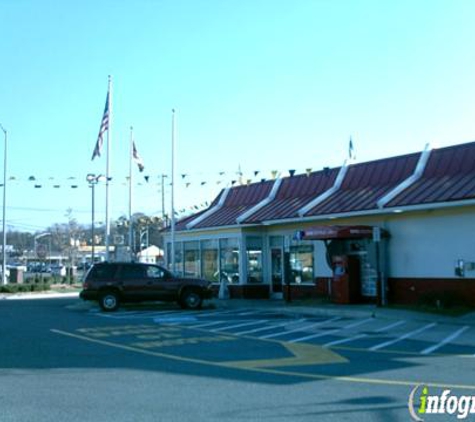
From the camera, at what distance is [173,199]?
102 feet

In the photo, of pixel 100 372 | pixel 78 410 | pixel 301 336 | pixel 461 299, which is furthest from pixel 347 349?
pixel 461 299

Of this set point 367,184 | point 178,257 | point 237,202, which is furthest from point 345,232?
point 178,257

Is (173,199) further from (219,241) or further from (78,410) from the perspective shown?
(78,410)

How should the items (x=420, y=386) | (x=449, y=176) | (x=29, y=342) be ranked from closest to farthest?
(x=420, y=386) < (x=29, y=342) < (x=449, y=176)

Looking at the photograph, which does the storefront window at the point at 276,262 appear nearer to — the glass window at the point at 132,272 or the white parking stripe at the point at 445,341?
the glass window at the point at 132,272

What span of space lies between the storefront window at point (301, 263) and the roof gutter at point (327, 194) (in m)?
1.88

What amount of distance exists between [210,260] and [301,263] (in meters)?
5.36

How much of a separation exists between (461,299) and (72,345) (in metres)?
12.6

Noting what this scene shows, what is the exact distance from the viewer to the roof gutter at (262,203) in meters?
29.1

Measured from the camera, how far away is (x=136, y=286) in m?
24.3

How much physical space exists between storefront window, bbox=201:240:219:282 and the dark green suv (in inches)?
243

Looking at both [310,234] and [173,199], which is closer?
[310,234]

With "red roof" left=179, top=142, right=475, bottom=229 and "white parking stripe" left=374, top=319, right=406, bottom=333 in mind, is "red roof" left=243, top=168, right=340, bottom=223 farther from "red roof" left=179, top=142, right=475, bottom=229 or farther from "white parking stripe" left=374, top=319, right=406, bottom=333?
"white parking stripe" left=374, top=319, right=406, bottom=333

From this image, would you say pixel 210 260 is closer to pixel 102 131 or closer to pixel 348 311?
pixel 102 131
